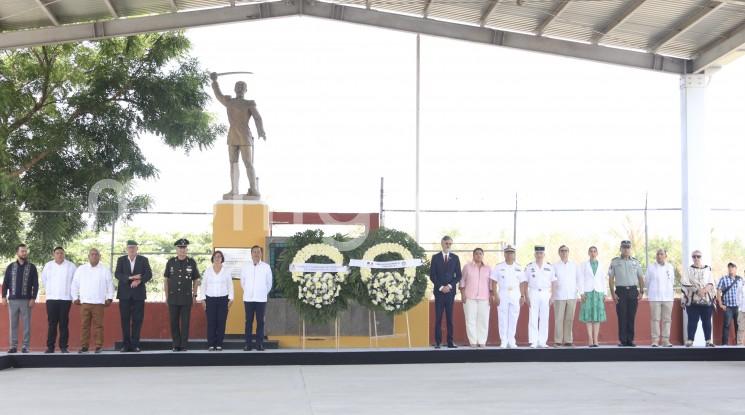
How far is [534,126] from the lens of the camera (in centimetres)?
4372

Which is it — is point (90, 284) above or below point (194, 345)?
above

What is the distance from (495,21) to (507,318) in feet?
19.8

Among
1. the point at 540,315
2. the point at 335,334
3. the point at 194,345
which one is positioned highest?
the point at 540,315

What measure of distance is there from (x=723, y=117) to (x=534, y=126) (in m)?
8.60

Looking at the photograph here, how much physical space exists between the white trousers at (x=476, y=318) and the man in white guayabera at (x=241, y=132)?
379cm

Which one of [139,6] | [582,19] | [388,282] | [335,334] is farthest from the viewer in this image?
[139,6]

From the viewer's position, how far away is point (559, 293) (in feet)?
48.8

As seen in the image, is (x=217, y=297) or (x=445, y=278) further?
(x=445, y=278)

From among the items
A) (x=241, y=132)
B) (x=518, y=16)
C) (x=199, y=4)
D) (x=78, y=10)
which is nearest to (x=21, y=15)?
(x=78, y=10)

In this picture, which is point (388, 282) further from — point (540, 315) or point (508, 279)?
point (540, 315)

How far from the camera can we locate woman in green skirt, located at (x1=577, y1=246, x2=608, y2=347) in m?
14.8

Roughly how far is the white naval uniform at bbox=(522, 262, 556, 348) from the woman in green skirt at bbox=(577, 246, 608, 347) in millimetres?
546

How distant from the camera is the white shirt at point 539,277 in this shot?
14.7m

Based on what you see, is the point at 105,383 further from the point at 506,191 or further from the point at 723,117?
the point at 723,117
